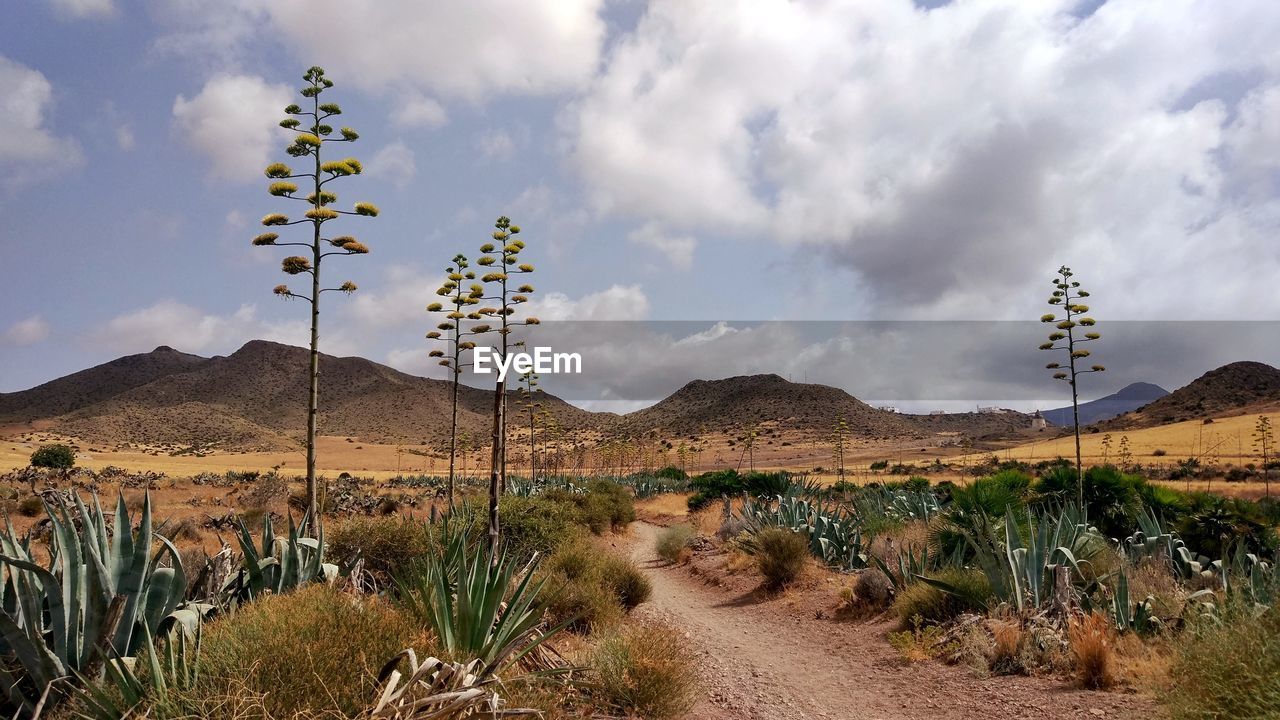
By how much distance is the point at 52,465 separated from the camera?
137 feet

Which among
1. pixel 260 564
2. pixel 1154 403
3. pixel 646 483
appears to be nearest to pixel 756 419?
pixel 1154 403

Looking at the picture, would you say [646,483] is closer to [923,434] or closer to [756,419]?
[756,419]

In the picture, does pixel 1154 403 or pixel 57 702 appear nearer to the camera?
pixel 57 702

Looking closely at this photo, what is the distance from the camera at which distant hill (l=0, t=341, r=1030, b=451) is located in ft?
281

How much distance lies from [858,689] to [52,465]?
5022 cm

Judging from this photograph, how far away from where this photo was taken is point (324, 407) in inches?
3999

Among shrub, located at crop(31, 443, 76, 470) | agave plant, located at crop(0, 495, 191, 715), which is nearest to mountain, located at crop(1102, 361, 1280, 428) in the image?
agave plant, located at crop(0, 495, 191, 715)

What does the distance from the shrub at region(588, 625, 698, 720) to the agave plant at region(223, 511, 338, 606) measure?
219 centimetres

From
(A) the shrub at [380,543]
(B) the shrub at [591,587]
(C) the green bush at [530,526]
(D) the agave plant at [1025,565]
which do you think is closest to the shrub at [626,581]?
(B) the shrub at [591,587]

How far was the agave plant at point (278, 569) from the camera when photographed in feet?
16.3

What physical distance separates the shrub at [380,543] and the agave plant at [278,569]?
11.4ft

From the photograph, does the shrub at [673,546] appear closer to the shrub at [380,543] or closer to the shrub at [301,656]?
the shrub at [380,543]

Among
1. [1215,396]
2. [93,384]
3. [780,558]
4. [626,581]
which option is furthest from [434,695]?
[93,384]

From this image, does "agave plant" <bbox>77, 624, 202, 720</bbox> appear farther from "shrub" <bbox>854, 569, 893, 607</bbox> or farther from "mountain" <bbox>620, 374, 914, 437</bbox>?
"mountain" <bbox>620, 374, 914, 437</bbox>
